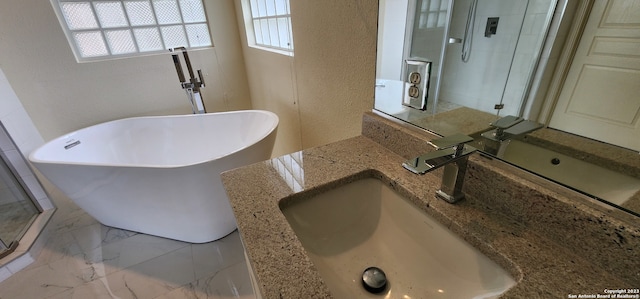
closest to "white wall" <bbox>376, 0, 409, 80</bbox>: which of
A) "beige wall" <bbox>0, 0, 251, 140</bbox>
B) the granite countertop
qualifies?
the granite countertop

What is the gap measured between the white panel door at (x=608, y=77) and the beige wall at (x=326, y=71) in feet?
1.82

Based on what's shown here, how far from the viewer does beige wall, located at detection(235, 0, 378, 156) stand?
950 mm

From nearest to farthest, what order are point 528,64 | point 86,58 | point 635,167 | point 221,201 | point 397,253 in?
point 635,167
point 528,64
point 397,253
point 221,201
point 86,58

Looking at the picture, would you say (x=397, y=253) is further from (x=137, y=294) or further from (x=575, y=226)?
(x=137, y=294)

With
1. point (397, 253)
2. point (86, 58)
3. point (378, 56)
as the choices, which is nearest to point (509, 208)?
point (397, 253)

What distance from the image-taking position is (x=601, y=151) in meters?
0.47

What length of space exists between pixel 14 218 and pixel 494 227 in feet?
9.25

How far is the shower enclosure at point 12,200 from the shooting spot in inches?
66.7

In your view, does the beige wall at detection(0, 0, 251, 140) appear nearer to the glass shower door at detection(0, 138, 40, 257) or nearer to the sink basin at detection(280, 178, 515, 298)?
the glass shower door at detection(0, 138, 40, 257)

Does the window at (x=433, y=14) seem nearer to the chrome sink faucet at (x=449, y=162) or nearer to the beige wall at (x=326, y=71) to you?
the beige wall at (x=326, y=71)

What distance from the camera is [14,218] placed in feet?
5.84

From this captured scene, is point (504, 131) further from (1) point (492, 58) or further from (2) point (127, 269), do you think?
(2) point (127, 269)

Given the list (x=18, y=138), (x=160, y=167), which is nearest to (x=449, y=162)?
(x=160, y=167)

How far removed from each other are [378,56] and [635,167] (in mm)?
671
